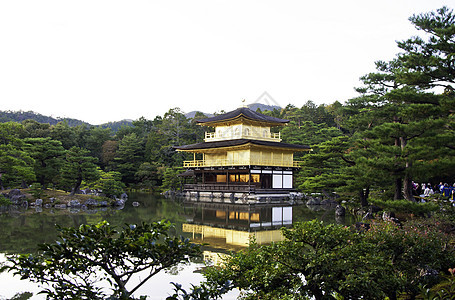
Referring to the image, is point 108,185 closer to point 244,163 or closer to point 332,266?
point 244,163

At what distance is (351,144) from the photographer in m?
20.6

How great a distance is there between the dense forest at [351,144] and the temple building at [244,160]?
8.24 ft

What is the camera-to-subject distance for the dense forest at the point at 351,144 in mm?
9734

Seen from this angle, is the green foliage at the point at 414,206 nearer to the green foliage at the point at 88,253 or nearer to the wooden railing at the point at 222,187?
the green foliage at the point at 88,253

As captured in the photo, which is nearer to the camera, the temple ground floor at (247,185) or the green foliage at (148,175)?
the temple ground floor at (247,185)

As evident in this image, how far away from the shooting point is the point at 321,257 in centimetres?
449

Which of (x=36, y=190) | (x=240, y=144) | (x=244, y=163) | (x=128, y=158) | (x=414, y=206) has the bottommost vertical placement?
(x=36, y=190)

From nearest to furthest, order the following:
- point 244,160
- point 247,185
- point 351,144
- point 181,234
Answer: point 181,234
point 351,144
point 247,185
point 244,160

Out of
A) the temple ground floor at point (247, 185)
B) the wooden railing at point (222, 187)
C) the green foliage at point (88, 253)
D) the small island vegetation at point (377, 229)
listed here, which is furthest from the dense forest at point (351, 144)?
the green foliage at point (88, 253)

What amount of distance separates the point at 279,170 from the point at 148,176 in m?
18.1

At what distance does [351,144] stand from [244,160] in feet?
39.5

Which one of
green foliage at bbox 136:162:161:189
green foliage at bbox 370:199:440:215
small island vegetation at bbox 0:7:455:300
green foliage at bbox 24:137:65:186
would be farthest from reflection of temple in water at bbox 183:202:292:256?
green foliage at bbox 136:162:161:189

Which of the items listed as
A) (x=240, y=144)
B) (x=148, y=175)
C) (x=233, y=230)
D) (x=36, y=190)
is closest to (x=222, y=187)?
(x=240, y=144)

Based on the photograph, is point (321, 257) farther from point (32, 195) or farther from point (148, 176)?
point (148, 176)
